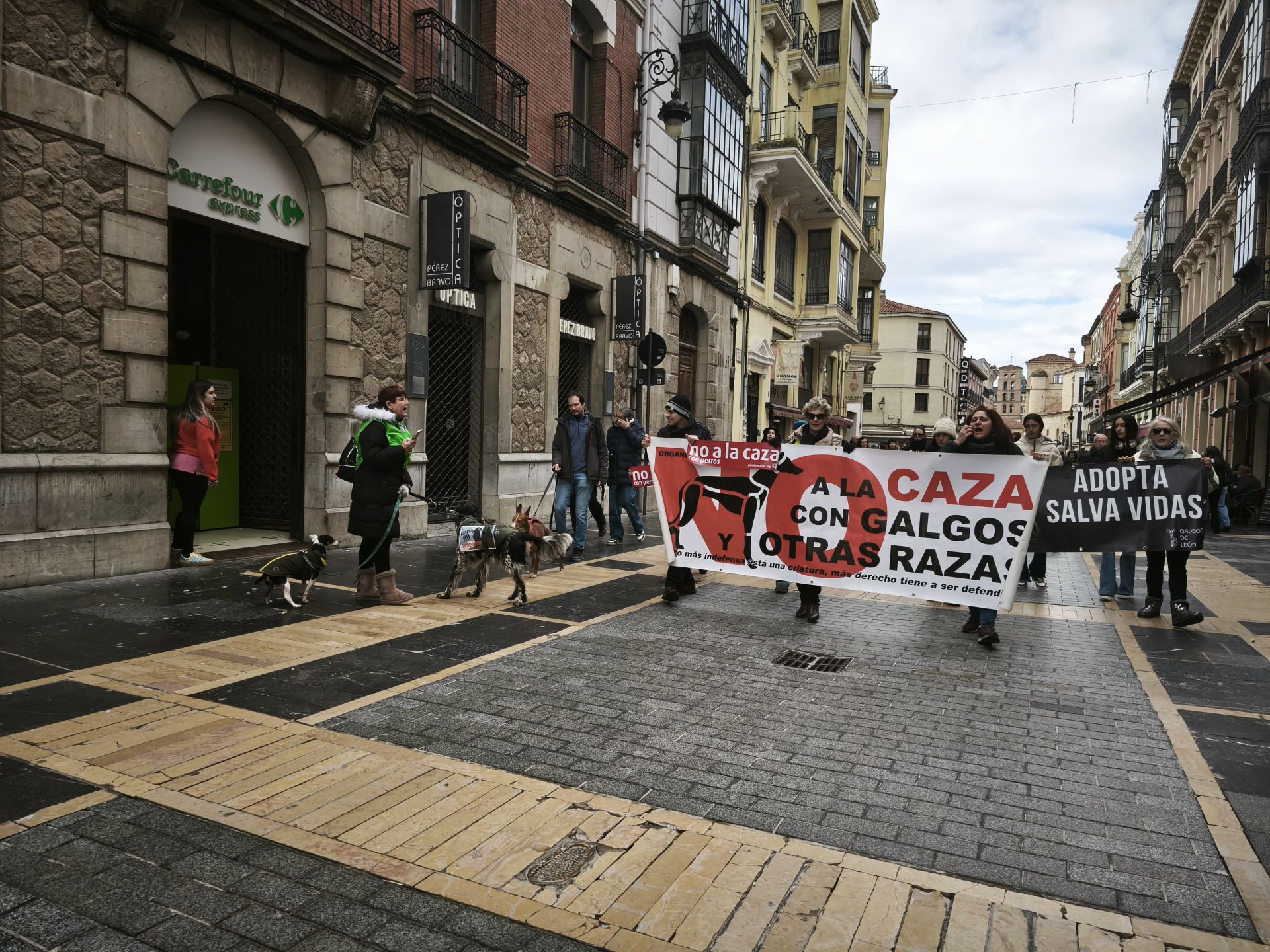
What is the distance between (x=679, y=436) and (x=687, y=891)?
19.6 feet

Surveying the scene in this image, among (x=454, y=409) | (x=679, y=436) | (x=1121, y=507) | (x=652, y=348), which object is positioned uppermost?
(x=652, y=348)

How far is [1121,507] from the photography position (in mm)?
7363

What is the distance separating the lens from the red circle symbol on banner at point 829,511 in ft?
23.3

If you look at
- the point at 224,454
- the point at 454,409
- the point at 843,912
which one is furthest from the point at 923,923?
the point at 454,409

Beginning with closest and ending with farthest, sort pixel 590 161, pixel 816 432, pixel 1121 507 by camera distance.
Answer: pixel 1121 507
pixel 816 432
pixel 590 161

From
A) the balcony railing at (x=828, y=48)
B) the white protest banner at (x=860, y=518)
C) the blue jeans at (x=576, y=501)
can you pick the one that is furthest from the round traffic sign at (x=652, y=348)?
the balcony railing at (x=828, y=48)

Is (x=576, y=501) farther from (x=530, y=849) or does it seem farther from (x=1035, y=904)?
(x=1035, y=904)

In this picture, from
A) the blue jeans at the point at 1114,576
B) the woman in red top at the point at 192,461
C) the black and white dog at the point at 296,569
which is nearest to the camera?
the black and white dog at the point at 296,569

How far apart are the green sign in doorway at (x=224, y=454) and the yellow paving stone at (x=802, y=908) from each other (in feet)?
31.4

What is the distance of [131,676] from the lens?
16.0 feet

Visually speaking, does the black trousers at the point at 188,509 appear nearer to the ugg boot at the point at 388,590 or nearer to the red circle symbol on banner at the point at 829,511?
the ugg boot at the point at 388,590

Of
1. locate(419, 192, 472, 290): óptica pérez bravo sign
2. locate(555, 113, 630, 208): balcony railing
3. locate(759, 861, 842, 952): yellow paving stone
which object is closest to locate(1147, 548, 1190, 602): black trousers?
locate(759, 861, 842, 952): yellow paving stone

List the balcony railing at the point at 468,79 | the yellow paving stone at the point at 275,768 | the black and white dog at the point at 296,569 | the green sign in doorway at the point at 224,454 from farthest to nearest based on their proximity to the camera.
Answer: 1. the balcony railing at the point at 468,79
2. the green sign in doorway at the point at 224,454
3. the black and white dog at the point at 296,569
4. the yellow paving stone at the point at 275,768

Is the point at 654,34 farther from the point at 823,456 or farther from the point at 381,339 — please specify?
the point at 823,456
